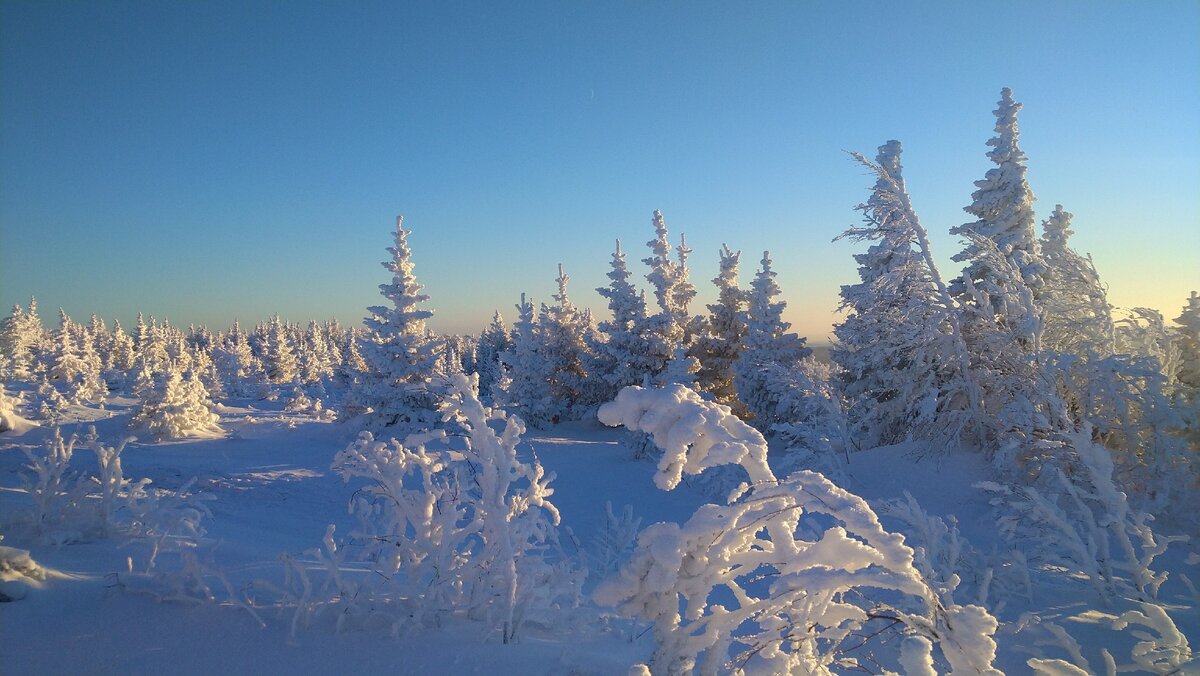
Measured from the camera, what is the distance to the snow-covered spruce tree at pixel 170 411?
16203 millimetres

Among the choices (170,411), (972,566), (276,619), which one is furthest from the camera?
(170,411)

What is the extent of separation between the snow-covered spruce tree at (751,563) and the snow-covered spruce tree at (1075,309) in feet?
33.4

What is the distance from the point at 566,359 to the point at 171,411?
1724cm

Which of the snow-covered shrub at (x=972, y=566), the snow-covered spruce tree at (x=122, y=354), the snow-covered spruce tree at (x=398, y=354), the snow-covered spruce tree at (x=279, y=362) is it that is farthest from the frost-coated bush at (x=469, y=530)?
the snow-covered spruce tree at (x=122, y=354)

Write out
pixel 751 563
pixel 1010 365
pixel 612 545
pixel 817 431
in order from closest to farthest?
1. pixel 751 563
2. pixel 612 545
3. pixel 1010 365
4. pixel 817 431

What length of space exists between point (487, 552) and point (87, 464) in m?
11.7

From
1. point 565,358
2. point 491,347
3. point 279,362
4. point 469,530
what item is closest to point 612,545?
point 469,530

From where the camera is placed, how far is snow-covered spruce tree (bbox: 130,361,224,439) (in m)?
16.2

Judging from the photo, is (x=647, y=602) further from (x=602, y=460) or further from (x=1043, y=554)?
(x=602, y=460)

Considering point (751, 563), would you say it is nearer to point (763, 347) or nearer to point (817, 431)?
point (817, 431)

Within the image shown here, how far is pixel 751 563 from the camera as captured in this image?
2.63m

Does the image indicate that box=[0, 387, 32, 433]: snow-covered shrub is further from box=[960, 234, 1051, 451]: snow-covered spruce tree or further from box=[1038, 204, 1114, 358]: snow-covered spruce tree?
box=[1038, 204, 1114, 358]: snow-covered spruce tree

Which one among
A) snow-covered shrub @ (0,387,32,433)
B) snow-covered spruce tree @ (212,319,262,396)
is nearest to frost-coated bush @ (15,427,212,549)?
snow-covered shrub @ (0,387,32,433)

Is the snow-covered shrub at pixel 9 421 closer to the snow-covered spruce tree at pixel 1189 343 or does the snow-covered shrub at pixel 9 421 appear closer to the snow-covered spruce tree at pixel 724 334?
the snow-covered spruce tree at pixel 724 334
